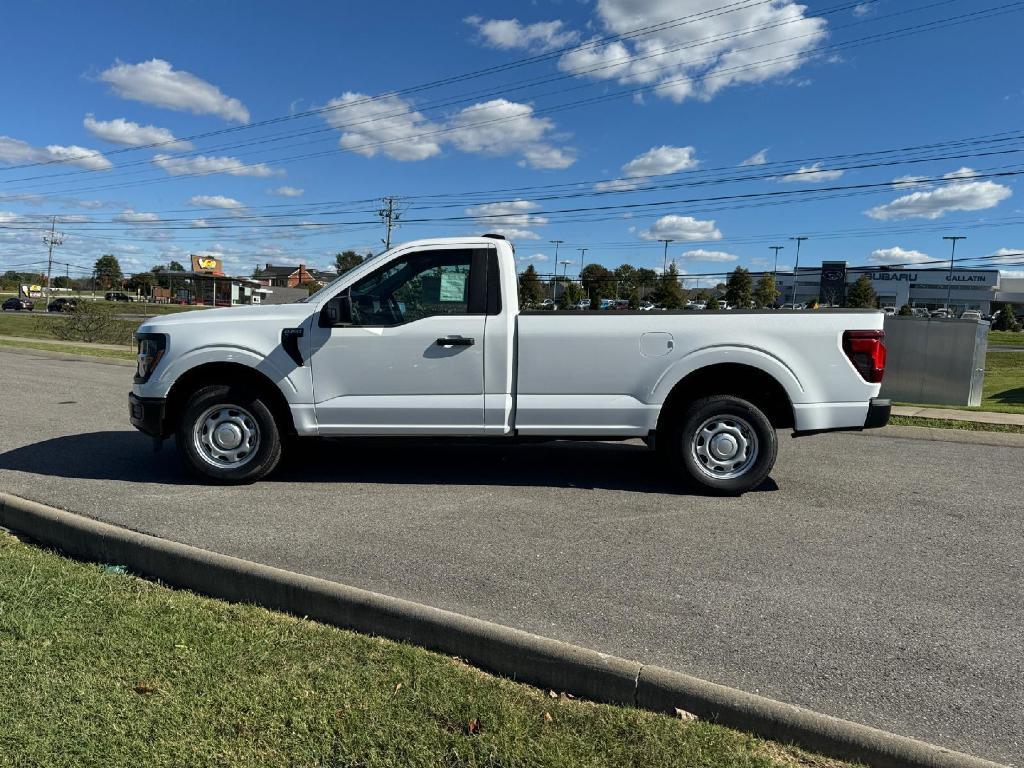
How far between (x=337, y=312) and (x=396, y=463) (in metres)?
1.89

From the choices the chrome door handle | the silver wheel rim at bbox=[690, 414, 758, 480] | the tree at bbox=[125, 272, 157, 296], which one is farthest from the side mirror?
the tree at bbox=[125, 272, 157, 296]

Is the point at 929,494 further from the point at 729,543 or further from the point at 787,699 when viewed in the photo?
the point at 787,699

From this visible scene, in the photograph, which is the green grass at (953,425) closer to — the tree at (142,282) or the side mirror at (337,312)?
the side mirror at (337,312)

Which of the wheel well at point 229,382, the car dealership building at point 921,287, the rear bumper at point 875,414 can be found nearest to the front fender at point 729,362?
the rear bumper at point 875,414

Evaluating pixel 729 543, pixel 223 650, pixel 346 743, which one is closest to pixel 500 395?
pixel 729 543

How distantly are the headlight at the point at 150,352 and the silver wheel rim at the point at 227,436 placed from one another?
0.58 m

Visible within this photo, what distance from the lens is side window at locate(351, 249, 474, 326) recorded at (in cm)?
576

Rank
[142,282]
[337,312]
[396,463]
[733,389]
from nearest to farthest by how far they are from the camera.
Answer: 1. [337,312]
2. [733,389]
3. [396,463]
4. [142,282]

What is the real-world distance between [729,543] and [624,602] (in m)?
1.33

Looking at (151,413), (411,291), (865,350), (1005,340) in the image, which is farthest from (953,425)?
(1005,340)

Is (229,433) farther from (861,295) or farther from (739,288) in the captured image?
(861,295)

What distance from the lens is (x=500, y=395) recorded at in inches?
226

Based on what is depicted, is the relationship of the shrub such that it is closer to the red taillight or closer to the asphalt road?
the asphalt road

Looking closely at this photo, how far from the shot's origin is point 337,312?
5.59m
